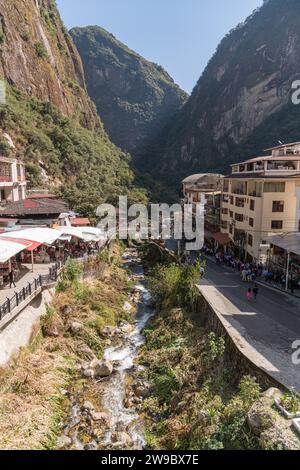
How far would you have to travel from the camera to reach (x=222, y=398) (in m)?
12.9

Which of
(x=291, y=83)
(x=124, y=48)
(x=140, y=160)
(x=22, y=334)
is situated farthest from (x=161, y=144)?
(x=22, y=334)

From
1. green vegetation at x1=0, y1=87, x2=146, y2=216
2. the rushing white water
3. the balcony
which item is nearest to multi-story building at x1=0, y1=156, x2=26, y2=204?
the balcony

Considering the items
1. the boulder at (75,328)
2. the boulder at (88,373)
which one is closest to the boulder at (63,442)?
the boulder at (88,373)

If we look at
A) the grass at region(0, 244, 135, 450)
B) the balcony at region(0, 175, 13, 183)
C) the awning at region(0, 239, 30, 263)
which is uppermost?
the balcony at region(0, 175, 13, 183)

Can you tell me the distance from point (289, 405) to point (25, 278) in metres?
15.4

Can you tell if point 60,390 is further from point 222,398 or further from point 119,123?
point 119,123

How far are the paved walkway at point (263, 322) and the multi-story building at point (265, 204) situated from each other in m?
6.08

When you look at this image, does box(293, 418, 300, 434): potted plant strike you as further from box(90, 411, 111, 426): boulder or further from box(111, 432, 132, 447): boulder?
box(90, 411, 111, 426): boulder

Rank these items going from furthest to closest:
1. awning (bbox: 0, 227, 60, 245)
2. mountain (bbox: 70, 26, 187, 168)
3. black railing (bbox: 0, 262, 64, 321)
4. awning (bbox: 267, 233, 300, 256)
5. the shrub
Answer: mountain (bbox: 70, 26, 187, 168) < the shrub < awning (bbox: 267, 233, 300, 256) < awning (bbox: 0, 227, 60, 245) < black railing (bbox: 0, 262, 64, 321)

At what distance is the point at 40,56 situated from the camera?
7050cm

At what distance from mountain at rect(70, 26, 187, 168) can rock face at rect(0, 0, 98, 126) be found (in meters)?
52.0

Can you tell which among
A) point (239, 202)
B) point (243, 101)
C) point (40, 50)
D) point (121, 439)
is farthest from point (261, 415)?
point (243, 101)

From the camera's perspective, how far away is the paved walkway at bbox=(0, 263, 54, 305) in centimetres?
1650
